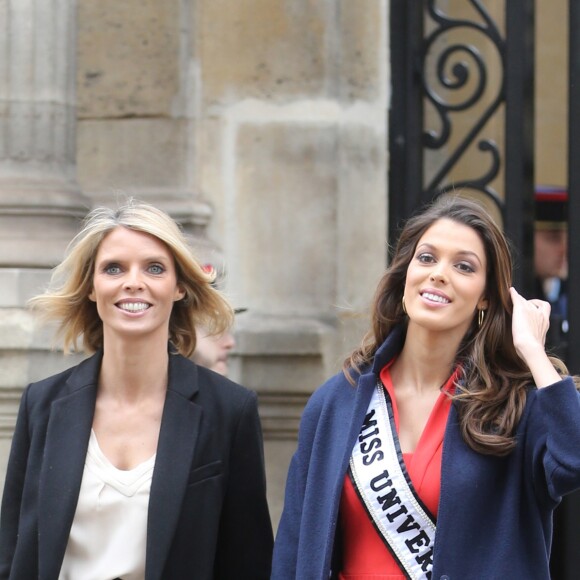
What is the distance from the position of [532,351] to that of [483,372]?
0.12 metres

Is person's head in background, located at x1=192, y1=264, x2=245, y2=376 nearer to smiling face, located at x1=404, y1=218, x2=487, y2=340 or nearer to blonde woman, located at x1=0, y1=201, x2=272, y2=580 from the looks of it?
blonde woman, located at x1=0, y1=201, x2=272, y2=580

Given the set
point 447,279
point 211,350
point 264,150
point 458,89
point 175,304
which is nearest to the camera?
point 447,279

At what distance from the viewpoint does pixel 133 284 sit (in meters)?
3.45

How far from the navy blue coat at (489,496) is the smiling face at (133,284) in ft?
1.71

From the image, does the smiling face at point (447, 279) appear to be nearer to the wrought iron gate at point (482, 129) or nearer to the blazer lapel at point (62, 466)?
the blazer lapel at point (62, 466)

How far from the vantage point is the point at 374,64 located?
209 inches

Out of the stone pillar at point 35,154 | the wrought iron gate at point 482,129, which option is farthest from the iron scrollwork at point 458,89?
the stone pillar at point 35,154

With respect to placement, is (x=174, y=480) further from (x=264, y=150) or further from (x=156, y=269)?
(x=264, y=150)

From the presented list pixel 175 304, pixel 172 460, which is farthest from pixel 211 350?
pixel 172 460

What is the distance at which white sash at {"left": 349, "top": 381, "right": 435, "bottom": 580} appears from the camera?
316cm

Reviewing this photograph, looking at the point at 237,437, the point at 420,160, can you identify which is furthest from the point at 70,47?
the point at 237,437

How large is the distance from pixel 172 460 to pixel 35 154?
1.98 meters

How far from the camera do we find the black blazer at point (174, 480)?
3.35 m

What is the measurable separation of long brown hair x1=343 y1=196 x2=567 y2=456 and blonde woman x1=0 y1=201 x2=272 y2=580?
0.38 metres
